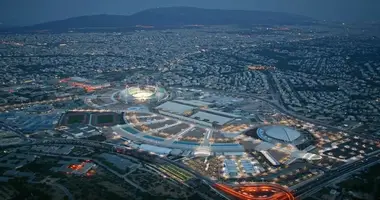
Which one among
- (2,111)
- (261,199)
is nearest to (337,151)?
(261,199)

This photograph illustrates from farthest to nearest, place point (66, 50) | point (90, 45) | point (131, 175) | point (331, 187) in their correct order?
point (90, 45) → point (66, 50) → point (131, 175) → point (331, 187)

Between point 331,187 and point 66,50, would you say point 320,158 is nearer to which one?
point 331,187

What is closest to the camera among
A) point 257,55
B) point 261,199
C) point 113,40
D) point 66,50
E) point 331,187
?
point 261,199

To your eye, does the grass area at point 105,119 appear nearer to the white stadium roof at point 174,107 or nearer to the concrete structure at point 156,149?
the white stadium roof at point 174,107

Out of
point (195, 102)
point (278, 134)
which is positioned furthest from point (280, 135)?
point (195, 102)

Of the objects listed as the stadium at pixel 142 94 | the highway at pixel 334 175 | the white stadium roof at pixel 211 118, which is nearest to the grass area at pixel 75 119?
the stadium at pixel 142 94

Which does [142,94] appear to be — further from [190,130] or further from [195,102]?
[190,130]

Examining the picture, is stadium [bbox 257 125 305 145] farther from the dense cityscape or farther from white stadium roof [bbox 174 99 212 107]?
white stadium roof [bbox 174 99 212 107]

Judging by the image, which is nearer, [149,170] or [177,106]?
[149,170]
